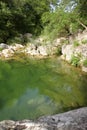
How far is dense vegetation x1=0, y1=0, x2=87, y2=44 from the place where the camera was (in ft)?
81.1

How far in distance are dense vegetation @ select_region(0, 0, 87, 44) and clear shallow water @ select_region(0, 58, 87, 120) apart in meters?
5.46

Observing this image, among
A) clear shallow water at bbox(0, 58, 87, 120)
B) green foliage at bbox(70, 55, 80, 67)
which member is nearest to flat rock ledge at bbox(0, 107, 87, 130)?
clear shallow water at bbox(0, 58, 87, 120)

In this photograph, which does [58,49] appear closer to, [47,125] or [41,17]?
[41,17]

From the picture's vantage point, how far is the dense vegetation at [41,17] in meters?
24.7

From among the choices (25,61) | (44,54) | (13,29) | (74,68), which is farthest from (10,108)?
(13,29)

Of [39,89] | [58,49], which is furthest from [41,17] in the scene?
[39,89]

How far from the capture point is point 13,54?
2694cm

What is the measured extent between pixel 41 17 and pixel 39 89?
20.1m

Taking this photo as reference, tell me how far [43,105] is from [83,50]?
9.90 m

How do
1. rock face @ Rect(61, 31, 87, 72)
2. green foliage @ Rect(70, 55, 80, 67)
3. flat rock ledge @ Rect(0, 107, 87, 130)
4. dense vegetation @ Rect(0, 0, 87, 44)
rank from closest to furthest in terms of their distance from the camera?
flat rock ledge @ Rect(0, 107, 87, 130)
rock face @ Rect(61, 31, 87, 72)
green foliage @ Rect(70, 55, 80, 67)
dense vegetation @ Rect(0, 0, 87, 44)

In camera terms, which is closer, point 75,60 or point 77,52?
point 75,60

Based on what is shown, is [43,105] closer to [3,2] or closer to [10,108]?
[10,108]

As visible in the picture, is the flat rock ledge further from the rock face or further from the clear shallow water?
the rock face

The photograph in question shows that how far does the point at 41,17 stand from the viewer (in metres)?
33.4
